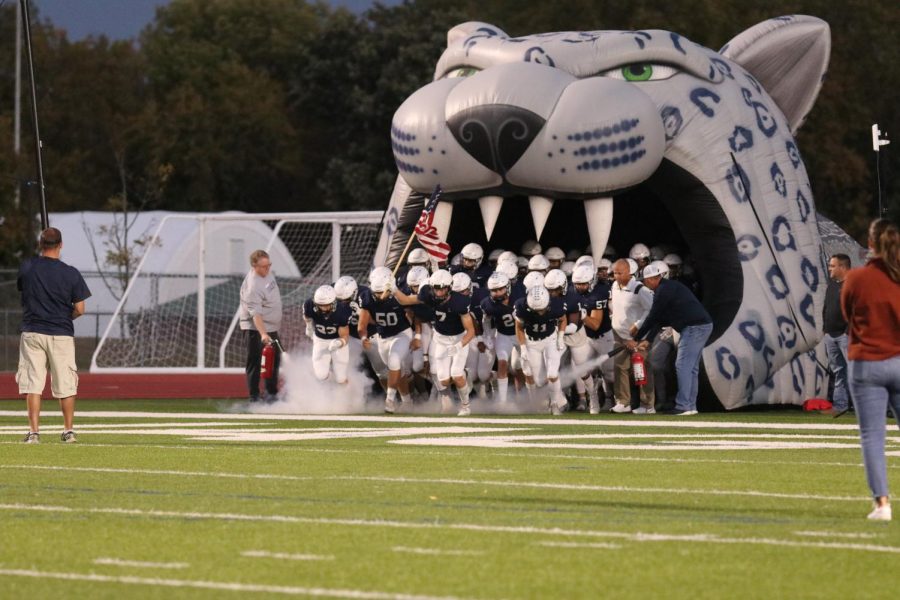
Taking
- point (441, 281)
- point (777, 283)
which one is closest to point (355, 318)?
point (441, 281)

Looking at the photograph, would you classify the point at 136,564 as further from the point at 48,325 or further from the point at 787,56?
the point at 787,56

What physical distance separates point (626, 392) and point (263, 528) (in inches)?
420

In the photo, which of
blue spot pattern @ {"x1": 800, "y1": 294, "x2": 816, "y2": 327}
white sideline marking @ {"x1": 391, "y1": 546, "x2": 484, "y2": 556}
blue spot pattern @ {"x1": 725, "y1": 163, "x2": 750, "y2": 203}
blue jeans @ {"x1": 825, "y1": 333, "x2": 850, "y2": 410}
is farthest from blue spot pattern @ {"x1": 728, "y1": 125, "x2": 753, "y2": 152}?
white sideline marking @ {"x1": 391, "y1": 546, "x2": 484, "y2": 556}

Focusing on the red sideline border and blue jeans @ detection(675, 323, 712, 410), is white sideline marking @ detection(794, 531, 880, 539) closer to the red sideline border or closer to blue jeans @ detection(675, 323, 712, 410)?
blue jeans @ detection(675, 323, 712, 410)

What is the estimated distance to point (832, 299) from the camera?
16.6m

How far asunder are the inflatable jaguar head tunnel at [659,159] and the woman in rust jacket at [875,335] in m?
8.80

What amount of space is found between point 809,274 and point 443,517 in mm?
11037

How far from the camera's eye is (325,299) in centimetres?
1881

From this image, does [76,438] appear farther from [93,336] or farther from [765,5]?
[765,5]

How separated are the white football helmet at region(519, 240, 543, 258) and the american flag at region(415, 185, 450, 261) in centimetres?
137

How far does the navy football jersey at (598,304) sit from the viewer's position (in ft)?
60.7

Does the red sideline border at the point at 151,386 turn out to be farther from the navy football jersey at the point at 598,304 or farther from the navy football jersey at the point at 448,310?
the navy football jersey at the point at 598,304

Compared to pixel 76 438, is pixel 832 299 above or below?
above

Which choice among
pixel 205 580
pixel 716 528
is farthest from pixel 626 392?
pixel 205 580
